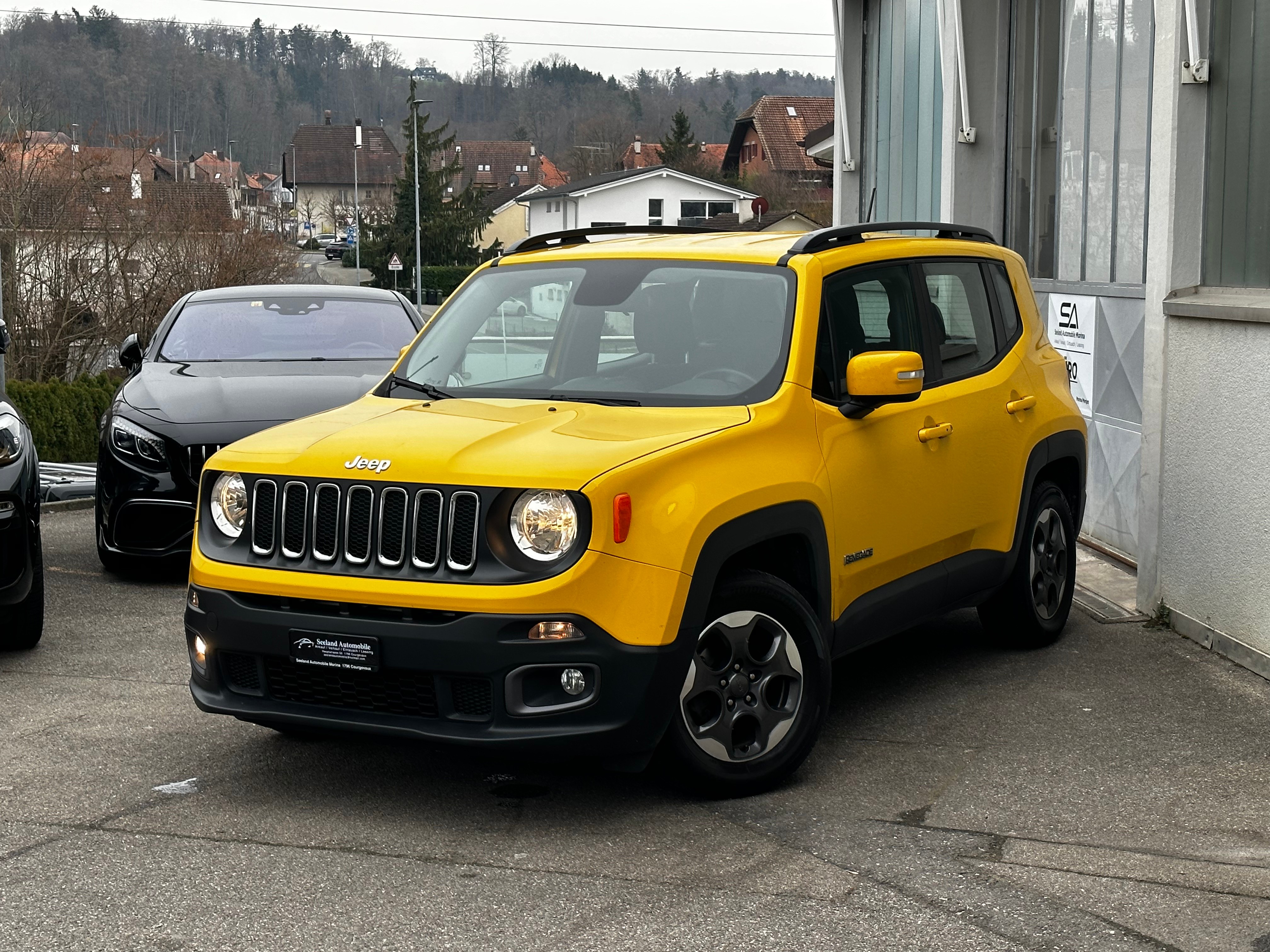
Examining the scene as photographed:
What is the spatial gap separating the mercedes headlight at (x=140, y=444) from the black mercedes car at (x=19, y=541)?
1.37 metres

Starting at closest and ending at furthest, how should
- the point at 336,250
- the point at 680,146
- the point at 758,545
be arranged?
the point at 758,545
the point at 680,146
the point at 336,250

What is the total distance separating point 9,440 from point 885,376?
3957 millimetres

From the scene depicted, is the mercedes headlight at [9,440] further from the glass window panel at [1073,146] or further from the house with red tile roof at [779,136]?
the house with red tile roof at [779,136]

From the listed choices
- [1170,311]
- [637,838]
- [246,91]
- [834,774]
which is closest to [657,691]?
[637,838]

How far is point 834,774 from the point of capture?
5.41 metres

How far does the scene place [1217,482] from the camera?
24.1 feet

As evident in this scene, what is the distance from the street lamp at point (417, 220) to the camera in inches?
2488

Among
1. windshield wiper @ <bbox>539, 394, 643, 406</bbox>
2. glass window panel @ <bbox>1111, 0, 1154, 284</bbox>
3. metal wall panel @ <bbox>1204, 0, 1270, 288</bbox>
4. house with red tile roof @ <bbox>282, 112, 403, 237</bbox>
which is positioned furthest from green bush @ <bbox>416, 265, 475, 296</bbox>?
windshield wiper @ <bbox>539, 394, 643, 406</bbox>

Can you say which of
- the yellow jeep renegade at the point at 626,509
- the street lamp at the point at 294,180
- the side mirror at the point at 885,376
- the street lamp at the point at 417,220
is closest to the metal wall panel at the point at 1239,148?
the yellow jeep renegade at the point at 626,509

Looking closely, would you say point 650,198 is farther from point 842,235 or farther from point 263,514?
point 263,514

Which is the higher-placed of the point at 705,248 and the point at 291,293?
the point at 705,248

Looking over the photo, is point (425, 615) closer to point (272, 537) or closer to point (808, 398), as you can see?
point (272, 537)

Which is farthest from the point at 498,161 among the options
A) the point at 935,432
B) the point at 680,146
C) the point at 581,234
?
the point at 935,432

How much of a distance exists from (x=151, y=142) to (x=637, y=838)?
2593 cm
